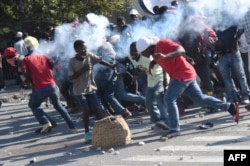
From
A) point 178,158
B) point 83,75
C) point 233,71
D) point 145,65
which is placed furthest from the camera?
point 233,71

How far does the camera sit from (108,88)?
12875mm

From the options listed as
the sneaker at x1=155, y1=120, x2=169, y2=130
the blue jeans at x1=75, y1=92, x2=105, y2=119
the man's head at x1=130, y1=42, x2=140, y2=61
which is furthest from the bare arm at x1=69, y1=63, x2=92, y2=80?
the sneaker at x1=155, y1=120, x2=169, y2=130

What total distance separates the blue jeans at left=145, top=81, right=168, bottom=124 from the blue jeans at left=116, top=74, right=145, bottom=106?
174 cm

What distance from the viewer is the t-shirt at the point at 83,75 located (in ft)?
36.9

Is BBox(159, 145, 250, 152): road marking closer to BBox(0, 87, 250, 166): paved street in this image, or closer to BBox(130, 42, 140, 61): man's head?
BBox(0, 87, 250, 166): paved street

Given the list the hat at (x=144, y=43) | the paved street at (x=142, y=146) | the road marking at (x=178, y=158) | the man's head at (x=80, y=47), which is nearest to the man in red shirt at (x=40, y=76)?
the paved street at (x=142, y=146)

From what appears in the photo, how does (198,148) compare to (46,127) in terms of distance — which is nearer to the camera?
(198,148)

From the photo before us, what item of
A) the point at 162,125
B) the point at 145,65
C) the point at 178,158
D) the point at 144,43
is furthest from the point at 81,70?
the point at 178,158

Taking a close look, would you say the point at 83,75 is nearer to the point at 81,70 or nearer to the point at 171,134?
the point at 81,70

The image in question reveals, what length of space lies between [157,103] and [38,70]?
2362 mm

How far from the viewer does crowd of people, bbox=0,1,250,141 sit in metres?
10.2

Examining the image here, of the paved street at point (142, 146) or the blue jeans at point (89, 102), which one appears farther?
the blue jeans at point (89, 102)

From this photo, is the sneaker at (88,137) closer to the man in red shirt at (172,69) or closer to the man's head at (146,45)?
the man in red shirt at (172,69)

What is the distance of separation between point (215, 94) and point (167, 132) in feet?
9.95
